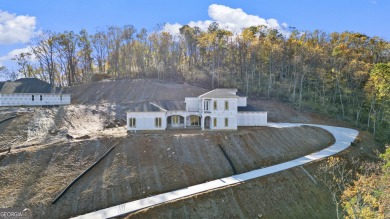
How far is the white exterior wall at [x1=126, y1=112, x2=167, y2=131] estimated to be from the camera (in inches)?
1232

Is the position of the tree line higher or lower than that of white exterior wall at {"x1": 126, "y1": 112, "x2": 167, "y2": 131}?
higher

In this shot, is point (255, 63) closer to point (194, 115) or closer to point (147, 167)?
point (194, 115)

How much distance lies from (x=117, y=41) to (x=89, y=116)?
29.8 meters

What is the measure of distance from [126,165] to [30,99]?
2284 cm

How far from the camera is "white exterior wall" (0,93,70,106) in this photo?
37.5m

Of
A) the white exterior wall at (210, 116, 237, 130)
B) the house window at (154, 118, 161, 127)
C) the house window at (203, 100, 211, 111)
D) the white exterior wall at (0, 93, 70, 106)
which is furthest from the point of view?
the white exterior wall at (0, 93, 70, 106)

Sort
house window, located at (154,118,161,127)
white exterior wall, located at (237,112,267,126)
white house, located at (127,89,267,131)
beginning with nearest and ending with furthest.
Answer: white house, located at (127,89,267,131) → house window, located at (154,118,161,127) → white exterior wall, located at (237,112,267,126)

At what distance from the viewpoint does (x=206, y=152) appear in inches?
1020

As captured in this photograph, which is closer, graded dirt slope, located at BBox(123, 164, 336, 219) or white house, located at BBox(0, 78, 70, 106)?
graded dirt slope, located at BBox(123, 164, 336, 219)

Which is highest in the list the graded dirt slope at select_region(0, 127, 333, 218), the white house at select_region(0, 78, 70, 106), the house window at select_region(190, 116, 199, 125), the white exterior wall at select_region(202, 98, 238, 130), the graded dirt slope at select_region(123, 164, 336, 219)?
the white house at select_region(0, 78, 70, 106)

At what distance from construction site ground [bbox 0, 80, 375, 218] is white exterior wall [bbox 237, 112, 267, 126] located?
2718 mm

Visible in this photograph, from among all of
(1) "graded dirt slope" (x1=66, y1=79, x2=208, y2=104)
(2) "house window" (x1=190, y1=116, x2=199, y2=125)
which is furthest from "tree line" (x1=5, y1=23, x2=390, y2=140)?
(2) "house window" (x1=190, y1=116, x2=199, y2=125)

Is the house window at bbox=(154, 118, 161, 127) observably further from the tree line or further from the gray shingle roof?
the tree line

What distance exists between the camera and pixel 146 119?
31.6 metres
